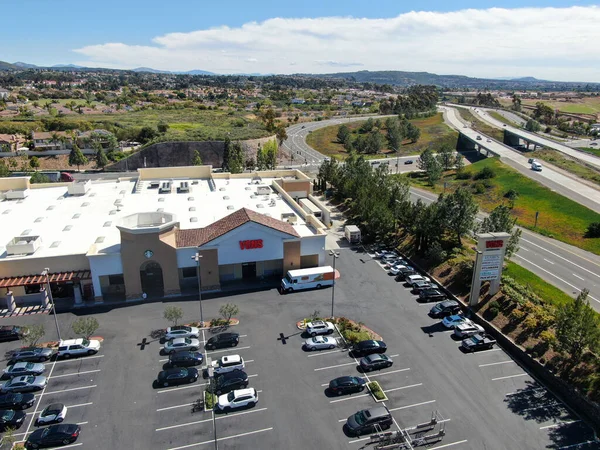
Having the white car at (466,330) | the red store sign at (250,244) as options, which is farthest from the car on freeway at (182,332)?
the white car at (466,330)

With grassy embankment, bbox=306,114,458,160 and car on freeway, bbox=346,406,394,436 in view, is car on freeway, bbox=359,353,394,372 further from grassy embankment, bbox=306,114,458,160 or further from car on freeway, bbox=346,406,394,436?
grassy embankment, bbox=306,114,458,160

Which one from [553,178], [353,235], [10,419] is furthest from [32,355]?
[553,178]

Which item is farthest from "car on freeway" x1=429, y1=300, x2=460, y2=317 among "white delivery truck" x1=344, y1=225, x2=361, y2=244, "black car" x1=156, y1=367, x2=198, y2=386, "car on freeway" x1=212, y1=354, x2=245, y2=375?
"black car" x1=156, y1=367, x2=198, y2=386

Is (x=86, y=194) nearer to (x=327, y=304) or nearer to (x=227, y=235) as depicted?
(x=227, y=235)

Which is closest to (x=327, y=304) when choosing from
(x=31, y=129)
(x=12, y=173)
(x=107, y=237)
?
(x=107, y=237)

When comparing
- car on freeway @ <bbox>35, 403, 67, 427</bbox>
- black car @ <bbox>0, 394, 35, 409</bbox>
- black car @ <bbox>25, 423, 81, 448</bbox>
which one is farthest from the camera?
black car @ <bbox>0, 394, 35, 409</bbox>

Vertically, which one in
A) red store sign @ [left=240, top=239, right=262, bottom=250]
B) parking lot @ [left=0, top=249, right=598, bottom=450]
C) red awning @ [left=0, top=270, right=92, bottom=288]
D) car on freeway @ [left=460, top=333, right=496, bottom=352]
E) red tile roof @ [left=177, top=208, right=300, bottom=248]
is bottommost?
parking lot @ [left=0, top=249, right=598, bottom=450]

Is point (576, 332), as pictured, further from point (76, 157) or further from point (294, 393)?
point (76, 157)

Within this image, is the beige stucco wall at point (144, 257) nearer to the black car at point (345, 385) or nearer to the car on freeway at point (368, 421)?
the black car at point (345, 385)
